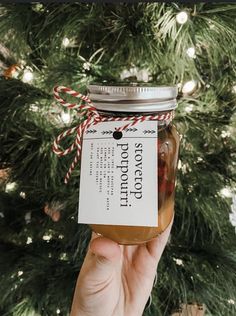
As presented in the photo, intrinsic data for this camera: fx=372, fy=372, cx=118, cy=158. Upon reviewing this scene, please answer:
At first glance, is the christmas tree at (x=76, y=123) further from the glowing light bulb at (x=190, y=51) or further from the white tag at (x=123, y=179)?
the white tag at (x=123, y=179)

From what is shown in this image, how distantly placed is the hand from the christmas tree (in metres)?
0.10

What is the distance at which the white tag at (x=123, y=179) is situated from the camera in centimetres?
44

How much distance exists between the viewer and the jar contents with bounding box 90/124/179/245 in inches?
18.2

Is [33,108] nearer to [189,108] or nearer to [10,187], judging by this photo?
[10,187]

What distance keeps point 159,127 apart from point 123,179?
0.26 ft

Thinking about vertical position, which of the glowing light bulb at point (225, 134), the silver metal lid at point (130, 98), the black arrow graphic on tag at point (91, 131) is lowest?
the black arrow graphic on tag at point (91, 131)

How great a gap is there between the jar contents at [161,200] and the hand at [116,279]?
16 mm

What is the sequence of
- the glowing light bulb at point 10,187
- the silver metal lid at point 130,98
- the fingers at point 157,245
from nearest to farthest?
the silver metal lid at point 130,98, the fingers at point 157,245, the glowing light bulb at point 10,187

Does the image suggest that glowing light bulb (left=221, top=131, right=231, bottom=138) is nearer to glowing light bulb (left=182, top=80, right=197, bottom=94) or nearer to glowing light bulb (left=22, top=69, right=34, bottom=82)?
glowing light bulb (left=182, top=80, right=197, bottom=94)

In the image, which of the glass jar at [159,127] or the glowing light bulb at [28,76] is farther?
the glowing light bulb at [28,76]

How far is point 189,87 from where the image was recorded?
67 cm

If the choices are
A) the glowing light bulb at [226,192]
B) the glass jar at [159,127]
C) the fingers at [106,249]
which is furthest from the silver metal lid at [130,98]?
the glowing light bulb at [226,192]

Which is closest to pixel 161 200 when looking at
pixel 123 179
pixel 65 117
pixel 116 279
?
pixel 123 179

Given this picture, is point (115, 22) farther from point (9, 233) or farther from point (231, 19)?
point (9, 233)
